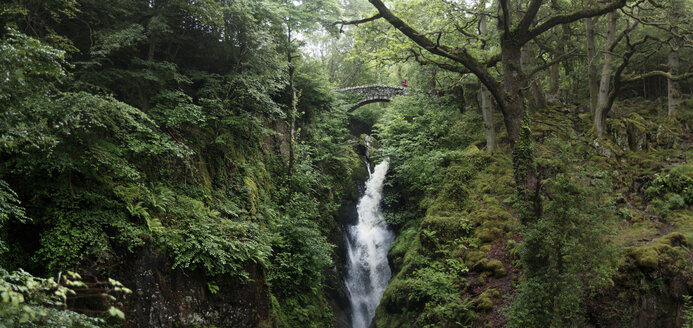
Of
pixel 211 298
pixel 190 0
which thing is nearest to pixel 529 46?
pixel 190 0

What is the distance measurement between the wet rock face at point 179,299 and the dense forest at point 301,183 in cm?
3

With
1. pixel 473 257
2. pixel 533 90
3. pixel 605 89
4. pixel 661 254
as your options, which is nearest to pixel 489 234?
pixel 473 257

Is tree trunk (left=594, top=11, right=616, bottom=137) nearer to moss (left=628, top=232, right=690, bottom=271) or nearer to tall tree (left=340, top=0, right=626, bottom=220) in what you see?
tall tree (left=340, top=0, right=626, bottom=220)

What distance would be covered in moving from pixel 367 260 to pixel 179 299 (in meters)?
9.36

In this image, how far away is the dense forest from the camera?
17.1ft

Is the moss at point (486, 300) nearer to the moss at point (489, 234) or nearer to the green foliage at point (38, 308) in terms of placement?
the moss at point (489, 234)

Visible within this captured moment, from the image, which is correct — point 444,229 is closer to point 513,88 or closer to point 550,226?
point 513,88

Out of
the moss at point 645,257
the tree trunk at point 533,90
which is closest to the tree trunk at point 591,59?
the tree trunk at point 533,90

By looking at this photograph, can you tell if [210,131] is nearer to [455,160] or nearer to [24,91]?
[24,91]

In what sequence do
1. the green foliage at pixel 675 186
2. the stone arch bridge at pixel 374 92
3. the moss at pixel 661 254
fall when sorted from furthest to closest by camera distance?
the stone arch bridge at pixel 374 92 → the green foliage at pixel 675 186 → the moss at pixel 661 254

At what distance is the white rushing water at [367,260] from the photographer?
13227 mm

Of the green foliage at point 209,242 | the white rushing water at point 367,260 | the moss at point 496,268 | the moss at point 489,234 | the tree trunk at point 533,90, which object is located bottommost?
the white rushing water at point 367,260

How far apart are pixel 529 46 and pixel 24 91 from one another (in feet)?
54.7

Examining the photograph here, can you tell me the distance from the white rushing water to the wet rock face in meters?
6.05
